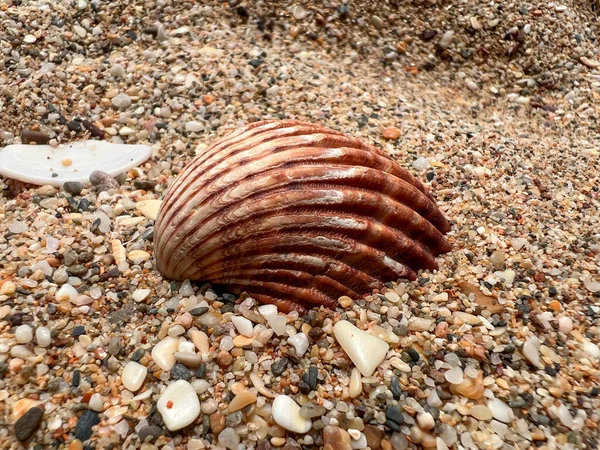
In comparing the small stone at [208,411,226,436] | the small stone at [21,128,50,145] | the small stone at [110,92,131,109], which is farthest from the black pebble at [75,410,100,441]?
the small stone at [110,92,131,109]

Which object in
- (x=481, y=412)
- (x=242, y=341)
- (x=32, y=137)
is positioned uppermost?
(x=481, y=412)

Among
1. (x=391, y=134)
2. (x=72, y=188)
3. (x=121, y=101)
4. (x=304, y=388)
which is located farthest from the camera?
(x=121, y=101)

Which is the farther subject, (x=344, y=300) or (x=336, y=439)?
(x=344, y=300)

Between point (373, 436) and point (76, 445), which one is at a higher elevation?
point (373, 436)

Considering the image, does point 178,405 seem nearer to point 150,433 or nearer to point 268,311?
point 150,433

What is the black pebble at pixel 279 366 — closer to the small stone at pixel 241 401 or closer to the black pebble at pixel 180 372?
the small stone at pixel 241 401

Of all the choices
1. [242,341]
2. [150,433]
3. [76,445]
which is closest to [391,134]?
[242,341]

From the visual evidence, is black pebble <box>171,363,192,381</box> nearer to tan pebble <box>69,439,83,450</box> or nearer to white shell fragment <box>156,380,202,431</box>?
white shell fragment <box>156,380,202,431</box>
